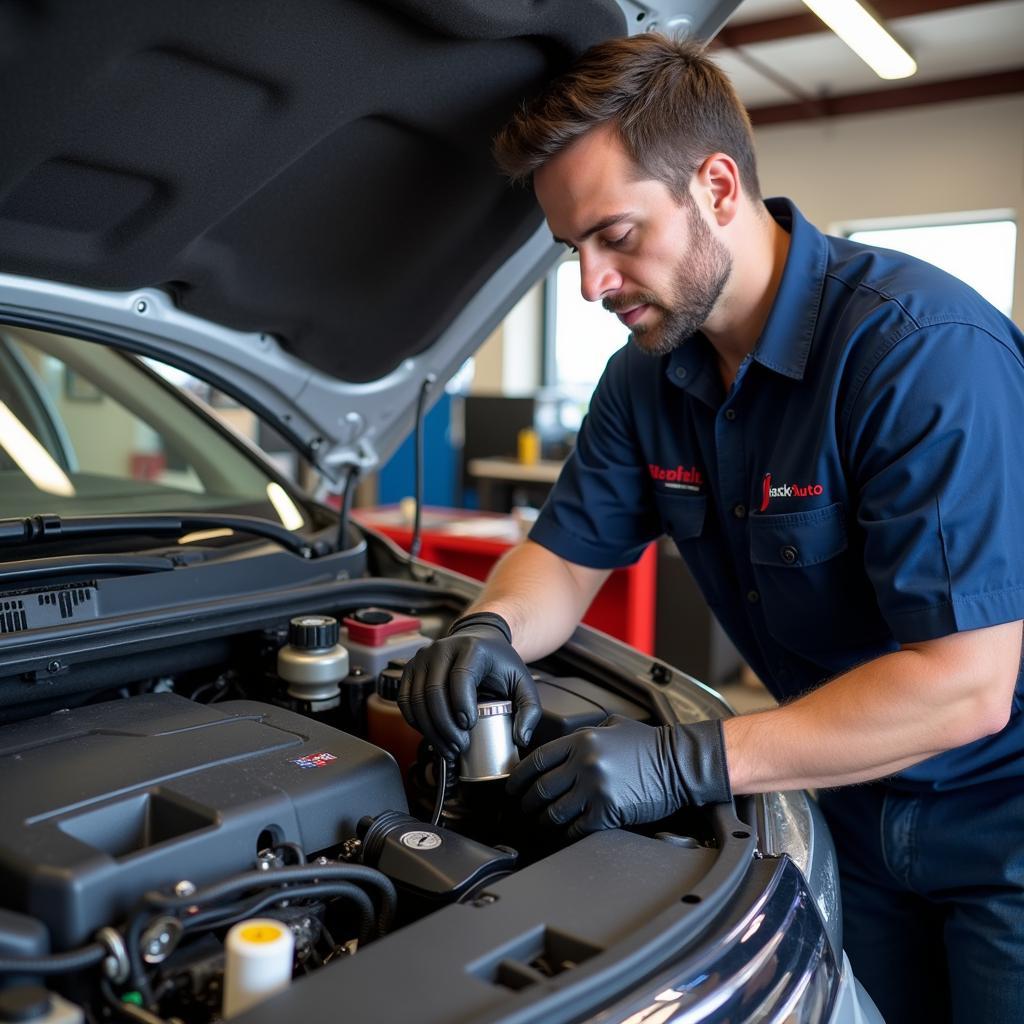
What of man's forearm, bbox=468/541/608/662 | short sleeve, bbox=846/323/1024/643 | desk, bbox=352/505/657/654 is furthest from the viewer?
desk, bbox=352/505/657/654

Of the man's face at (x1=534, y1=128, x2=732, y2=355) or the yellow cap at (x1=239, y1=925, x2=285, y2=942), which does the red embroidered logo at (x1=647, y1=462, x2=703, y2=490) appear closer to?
the man's face at (x1=534, y1=128, x2=732, y2=355)

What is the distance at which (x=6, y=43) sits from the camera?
0.90 metres

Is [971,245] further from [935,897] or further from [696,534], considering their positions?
[935,897]

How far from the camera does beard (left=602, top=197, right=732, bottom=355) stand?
1.32m

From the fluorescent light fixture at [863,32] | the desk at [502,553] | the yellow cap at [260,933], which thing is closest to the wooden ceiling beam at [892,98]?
the fluorescent light fixture at [863,32]

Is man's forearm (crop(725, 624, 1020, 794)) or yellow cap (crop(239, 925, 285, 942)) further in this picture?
man's forearm (crop(725, 624, 1020, 794))

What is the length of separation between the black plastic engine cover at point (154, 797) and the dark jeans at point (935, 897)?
0.68 metres

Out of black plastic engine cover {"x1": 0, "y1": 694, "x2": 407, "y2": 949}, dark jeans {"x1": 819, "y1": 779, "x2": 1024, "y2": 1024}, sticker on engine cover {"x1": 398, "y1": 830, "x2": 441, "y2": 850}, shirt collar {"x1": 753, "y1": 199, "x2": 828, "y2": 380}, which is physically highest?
shirt collar {"x1": 753, "y1": 199, "x2": 828, "y2": 380}

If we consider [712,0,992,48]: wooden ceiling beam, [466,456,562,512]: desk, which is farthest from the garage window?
[466,456,562,512]: desk

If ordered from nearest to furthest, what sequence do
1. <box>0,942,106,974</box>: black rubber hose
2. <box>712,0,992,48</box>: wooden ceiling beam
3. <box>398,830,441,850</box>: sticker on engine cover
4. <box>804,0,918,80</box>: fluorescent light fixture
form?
<box>0,942,106,974</box>: black rubber hose
<box>398,830,441,850</box>: sticker on engine cover
<box>804,0,918,80</box>: fluorescent light fixture
<box>712,0,992,48</box>: wooden ceiling beam

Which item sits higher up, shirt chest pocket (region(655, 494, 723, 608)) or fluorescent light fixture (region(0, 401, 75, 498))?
fluorescent light fixture (region(0, 401, 75, 498))

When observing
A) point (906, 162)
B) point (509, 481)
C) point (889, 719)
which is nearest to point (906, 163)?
point (906, 162)

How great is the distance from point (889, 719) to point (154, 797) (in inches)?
29.2

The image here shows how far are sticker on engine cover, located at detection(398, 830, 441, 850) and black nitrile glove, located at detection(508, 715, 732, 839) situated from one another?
0.14 metres
